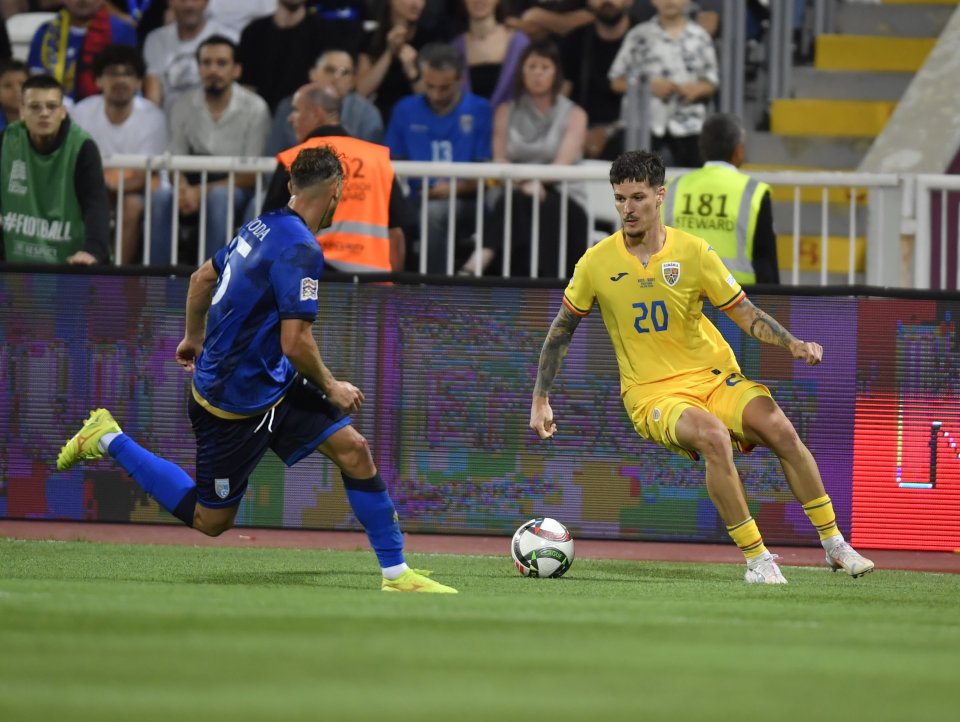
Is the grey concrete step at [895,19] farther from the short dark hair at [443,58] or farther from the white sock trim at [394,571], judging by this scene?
the white sock trim at [394,571]

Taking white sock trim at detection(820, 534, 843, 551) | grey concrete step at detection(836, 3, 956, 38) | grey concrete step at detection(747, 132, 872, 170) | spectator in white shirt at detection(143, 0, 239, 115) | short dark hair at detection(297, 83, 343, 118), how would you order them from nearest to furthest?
white sock trim at detection(820, 534, 843, 551), short dark hair at detection(297, 83, 343, 118), spectator in white shirt at detection(143, 0, 239, 115), grey concrete step at detection(747, 132, 872, 170), grey concrete step at detection(836, 3, 956, 38)

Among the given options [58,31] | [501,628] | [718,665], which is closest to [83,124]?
[58,31]

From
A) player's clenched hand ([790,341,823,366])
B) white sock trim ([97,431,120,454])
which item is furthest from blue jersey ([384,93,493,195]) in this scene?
player's clenched hand ([790,341,823,366])

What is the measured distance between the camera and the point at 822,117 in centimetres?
1547

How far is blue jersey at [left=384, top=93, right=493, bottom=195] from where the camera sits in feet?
44.3

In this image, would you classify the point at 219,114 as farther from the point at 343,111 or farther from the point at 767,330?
the point at 767,330

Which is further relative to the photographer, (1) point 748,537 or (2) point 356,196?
(2) point 356,196

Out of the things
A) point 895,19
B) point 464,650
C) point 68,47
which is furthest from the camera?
point 895,19

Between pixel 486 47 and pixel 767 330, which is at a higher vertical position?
pixel 486 47

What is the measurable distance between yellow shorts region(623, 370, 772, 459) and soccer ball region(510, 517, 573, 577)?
0.75 meters

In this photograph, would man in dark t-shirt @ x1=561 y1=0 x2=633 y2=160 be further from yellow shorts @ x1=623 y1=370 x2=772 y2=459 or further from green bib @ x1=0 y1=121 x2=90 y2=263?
yellow shorts @ x1=623 y1=370 x2=772 y2=459

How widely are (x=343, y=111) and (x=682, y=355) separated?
5.04 metres

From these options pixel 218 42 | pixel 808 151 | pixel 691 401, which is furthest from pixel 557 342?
pixel 808 151

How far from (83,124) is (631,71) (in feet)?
14.3
